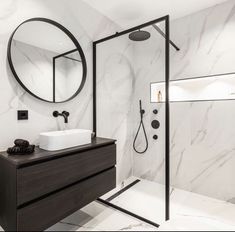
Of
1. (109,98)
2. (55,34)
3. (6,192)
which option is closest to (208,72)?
(109,98)

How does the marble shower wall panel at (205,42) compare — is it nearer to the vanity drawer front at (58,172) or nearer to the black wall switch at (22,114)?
the vanity drawer front at (58,172)

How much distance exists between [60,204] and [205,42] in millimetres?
2333

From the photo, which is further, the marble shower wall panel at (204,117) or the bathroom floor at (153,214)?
the marble shower wall panel at (204,117)

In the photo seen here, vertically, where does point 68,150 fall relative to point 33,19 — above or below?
below

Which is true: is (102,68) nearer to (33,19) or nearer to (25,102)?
(33,19)

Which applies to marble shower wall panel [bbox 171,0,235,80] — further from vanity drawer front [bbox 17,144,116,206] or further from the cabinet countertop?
the cabinet countertop

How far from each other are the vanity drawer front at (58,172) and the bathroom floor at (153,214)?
47 centimetres

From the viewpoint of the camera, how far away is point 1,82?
1368 millimetres

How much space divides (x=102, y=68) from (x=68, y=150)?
4.22ft

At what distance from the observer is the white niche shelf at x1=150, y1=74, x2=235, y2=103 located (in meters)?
2.06

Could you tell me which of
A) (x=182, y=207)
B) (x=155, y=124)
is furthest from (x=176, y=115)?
(x=182, y=207)

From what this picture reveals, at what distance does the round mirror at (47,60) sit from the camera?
58.3 inches

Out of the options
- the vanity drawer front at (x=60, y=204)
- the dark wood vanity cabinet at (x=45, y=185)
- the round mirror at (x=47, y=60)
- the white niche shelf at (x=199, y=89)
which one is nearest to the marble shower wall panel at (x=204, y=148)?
the white niche shelf at (x=199, y=89)

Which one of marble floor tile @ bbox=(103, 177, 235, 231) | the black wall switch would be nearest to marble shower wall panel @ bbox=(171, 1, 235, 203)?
marble floor tile @ bbox=(103, 177, 235, 231)
